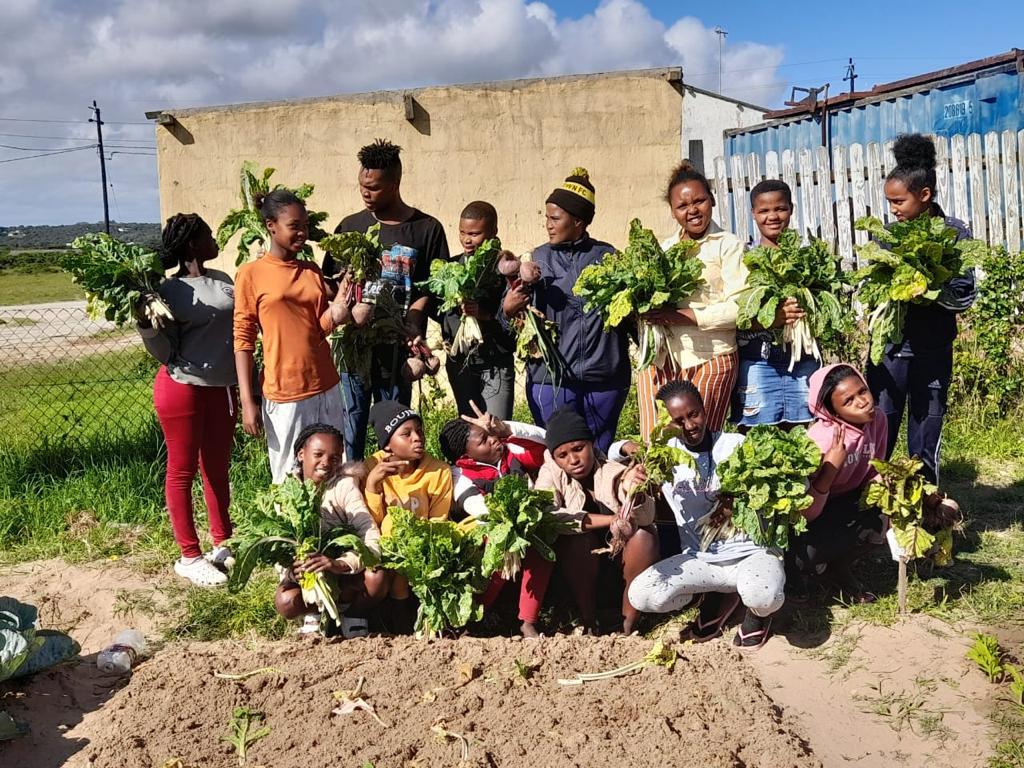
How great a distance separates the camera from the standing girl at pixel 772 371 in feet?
14.9

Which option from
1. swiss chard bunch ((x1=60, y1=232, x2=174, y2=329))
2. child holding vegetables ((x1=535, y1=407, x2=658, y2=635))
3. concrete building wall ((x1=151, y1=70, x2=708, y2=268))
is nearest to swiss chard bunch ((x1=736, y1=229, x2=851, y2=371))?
child holding vegetables ((x1=535, y1=407, x2=658, y2=635))

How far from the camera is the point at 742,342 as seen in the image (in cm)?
459

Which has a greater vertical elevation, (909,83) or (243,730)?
(909,83)

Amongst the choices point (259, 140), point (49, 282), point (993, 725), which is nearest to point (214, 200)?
point (259, 140)

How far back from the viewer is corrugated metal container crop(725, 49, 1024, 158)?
10195 mm

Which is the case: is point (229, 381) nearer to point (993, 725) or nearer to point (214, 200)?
point (993, 725)

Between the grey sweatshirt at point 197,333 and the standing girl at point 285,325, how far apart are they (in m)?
0.19

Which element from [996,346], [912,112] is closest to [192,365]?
[996,346]

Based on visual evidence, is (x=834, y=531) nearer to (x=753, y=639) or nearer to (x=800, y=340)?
(x=753, y=639)

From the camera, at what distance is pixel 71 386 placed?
38.9 feet

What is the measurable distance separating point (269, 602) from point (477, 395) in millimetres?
1562

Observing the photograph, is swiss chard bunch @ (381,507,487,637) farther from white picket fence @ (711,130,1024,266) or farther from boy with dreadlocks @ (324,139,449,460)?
white picket fence @ (711,130,1024,266)

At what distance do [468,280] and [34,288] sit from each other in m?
35.2

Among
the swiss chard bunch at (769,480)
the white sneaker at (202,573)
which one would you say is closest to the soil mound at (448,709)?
the swiss chard bunch at (769,480)
